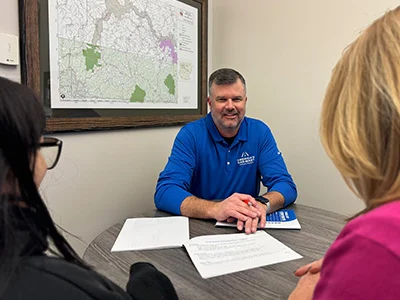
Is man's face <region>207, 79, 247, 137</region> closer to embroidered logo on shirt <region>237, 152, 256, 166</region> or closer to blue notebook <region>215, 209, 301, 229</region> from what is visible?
embroidered logo on shirt <region>237, 152, 256, 166</region>

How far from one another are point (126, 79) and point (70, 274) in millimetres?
1479

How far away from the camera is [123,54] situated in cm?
180

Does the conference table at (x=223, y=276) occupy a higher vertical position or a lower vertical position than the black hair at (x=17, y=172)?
lower

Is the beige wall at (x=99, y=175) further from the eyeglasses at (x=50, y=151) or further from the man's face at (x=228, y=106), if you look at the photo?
the eyeglasses at (x=50, y=151)

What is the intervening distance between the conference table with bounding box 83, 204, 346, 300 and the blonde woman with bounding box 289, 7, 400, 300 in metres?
0.33

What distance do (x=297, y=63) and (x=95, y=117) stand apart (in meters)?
1.32

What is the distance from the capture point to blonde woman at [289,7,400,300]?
43 centimetres

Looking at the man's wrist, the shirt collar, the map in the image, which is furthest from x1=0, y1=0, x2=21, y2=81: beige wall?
the man's wrist

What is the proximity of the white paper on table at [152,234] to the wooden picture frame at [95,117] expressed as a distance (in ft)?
1.44

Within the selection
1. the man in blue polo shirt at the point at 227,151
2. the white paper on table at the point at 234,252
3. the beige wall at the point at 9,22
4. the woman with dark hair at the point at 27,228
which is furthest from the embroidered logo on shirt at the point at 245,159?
the woman with dark hair at the point at 27,228

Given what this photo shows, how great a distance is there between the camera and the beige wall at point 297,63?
202 centimetres

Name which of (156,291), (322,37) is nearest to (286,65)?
(322,37)

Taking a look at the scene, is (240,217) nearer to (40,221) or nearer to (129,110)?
(40,221)

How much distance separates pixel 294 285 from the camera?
833 mm
